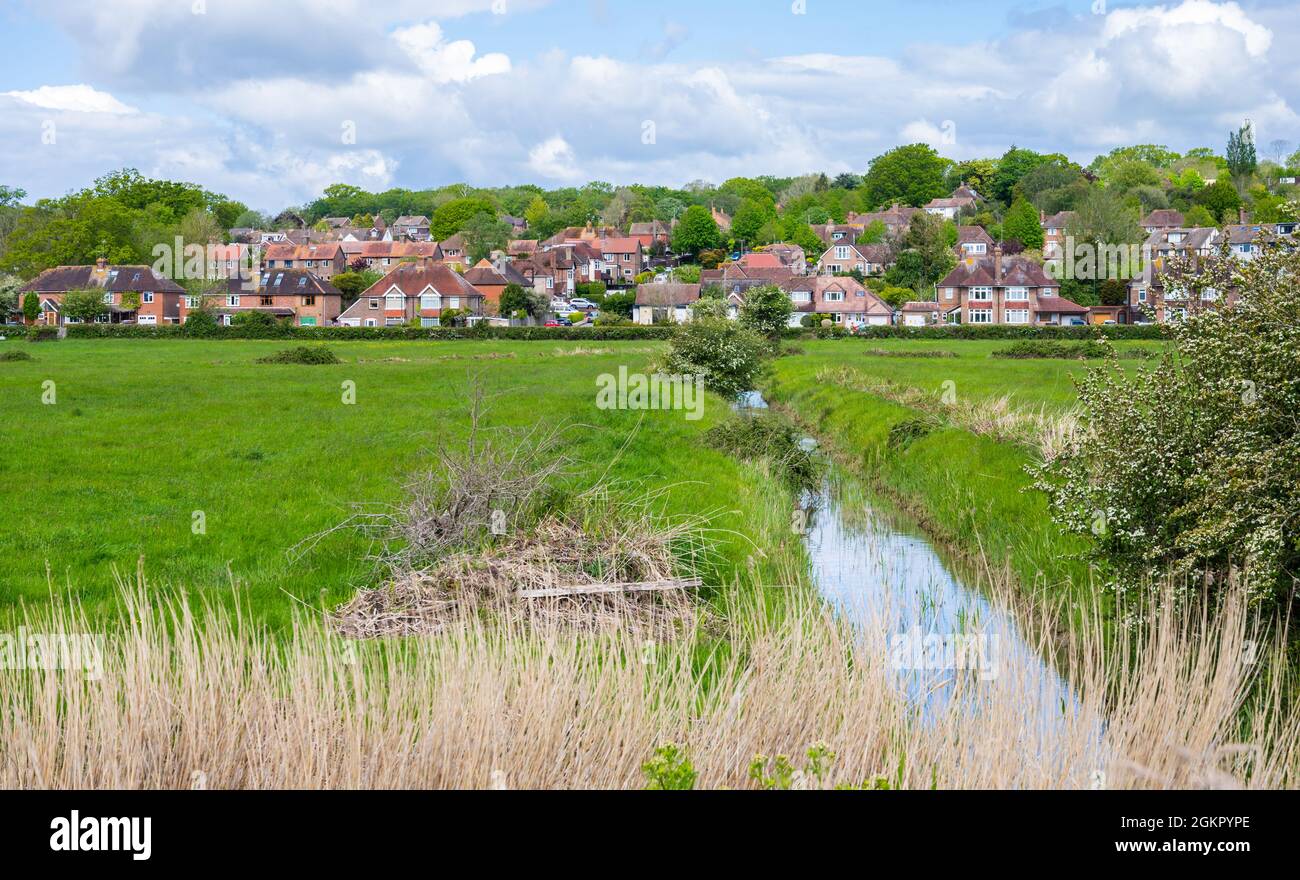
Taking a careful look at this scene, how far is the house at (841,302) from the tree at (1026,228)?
137ft

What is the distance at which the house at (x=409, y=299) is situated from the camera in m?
Answer: 113

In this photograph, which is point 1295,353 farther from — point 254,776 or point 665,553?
point 254,776

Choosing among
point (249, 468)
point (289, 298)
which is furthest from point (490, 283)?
point (249, 468)

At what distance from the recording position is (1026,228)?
5974 inches

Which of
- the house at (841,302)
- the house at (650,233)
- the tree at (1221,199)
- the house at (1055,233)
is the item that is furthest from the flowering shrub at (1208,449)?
the house at (650,233)

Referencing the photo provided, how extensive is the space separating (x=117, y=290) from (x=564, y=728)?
113260mm

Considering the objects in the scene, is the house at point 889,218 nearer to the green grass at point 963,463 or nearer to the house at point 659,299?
the house at point 659,299

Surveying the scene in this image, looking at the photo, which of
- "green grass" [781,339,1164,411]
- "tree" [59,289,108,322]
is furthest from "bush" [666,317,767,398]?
"tree" [59,289,108,322]

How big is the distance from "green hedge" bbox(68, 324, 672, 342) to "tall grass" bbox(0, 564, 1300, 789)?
80161mm

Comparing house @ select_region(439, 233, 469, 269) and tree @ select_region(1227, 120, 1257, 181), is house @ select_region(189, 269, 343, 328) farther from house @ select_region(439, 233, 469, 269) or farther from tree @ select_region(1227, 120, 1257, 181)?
tree @ select_region(1227, 120, 1257, 181)

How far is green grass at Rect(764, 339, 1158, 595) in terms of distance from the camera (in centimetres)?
1755

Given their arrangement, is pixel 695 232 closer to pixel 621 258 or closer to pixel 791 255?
pixel 621 258
